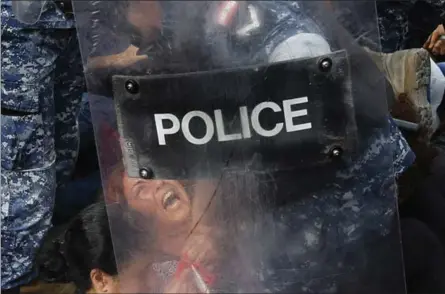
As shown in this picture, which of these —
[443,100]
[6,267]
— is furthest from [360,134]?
[6,267]

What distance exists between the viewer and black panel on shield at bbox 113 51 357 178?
129 cm

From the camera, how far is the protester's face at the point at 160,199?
1374 mm

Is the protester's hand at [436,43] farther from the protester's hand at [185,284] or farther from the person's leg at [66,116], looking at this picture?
the protester's hand at [185,284]

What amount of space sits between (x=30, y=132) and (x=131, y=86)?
134cm

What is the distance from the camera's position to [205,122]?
1303 millimetres

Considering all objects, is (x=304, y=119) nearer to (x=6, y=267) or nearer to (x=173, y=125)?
(x=173, y=125)

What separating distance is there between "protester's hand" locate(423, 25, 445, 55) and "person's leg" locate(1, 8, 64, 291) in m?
1.15

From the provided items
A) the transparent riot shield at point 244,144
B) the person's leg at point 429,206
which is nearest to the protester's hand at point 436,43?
the person's leg at point 429,206

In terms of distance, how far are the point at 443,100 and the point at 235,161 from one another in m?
1.09

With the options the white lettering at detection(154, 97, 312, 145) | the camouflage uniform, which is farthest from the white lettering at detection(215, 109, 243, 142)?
the camouflage uniform

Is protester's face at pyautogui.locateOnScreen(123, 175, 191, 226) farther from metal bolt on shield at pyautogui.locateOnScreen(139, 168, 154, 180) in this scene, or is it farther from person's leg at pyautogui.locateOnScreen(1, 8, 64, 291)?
person's leg at pyautogui.locateOnScreen(1, 8, 64, 291)

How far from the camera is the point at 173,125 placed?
4.28 ft

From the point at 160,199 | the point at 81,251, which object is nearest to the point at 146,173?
the point at 160,199

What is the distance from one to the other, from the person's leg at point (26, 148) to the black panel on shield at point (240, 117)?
1.24m
